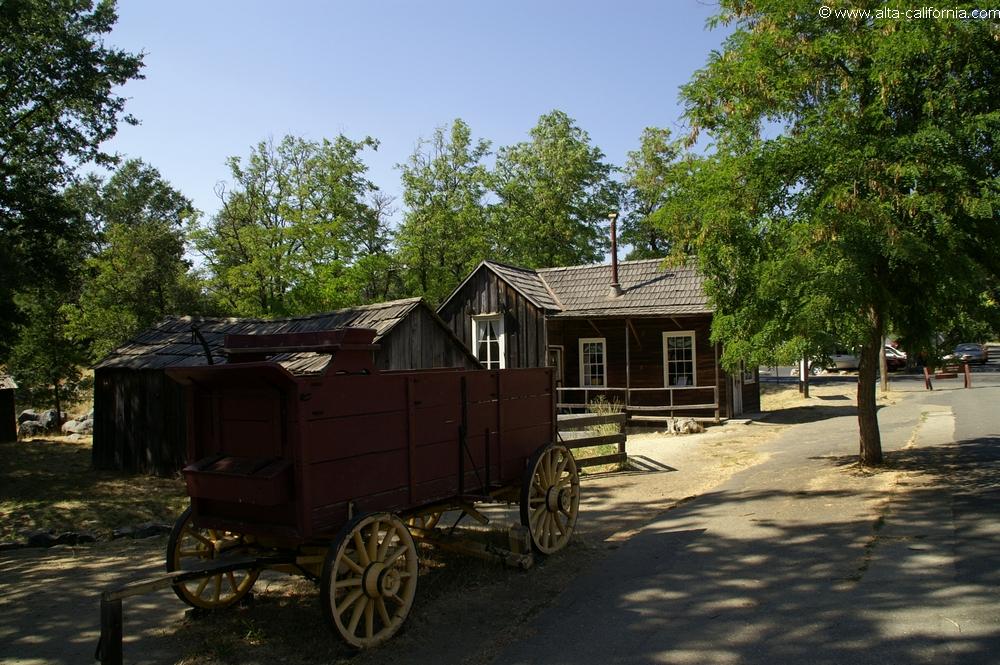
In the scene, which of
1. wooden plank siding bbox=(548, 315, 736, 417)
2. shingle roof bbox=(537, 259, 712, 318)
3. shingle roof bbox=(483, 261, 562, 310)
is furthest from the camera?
shingle roof bbox=(483, 261, 562, 310)

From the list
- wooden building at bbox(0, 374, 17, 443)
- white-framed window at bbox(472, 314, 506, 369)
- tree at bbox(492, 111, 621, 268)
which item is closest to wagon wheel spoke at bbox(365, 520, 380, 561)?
white-framed window at bbox(472, 314, 506, 369)

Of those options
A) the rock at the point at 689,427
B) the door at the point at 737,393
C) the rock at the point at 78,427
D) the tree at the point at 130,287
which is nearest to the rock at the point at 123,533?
the rock at the point at 689,427

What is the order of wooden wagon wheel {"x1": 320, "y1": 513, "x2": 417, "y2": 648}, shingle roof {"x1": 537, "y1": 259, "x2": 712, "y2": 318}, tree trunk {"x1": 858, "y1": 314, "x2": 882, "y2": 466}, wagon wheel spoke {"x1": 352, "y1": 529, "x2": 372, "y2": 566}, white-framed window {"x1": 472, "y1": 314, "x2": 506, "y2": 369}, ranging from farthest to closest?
white-framed window {"x1": 472, "y1": 314, "x2": 506, "y2": 369} → shingle roof {"x1": 537, "y1": 259, "x2": 712, "y2": 318} → tree trunk {"x1": 858, "y1": 314, "x2": 882, "y2": 466} → wagon wheel spoke {"x1": 352, "y1": 529, "x2": 372, "y2": 566} → wooden wagon wheel {"x1": 320, "y1": 513, "x2": 417, "y2": 648}

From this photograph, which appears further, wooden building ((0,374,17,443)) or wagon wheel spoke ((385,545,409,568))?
wooden building ((0,374,17,443))

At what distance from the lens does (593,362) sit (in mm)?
22234

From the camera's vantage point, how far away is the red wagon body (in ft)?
15.6

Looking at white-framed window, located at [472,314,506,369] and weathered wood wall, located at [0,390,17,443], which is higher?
white-framed window, located at [472,314,506,369]

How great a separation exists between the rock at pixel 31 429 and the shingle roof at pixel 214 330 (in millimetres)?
12215

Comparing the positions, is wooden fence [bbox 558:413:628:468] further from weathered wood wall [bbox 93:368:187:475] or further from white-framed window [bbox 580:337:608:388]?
white-framed window [bbox 580:337:608:388]

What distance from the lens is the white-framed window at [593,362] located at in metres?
22.0

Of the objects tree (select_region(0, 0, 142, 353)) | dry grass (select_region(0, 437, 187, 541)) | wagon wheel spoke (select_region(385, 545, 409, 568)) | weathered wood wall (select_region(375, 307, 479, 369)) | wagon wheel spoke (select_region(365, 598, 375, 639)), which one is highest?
tree (select_region(0, 0, 142, 353))

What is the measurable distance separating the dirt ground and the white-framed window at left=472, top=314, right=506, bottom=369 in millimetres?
14525

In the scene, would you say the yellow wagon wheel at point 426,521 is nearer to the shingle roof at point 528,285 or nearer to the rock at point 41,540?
the rock at point 41,540

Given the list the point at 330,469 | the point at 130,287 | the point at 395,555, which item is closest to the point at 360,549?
the point at 395,555
